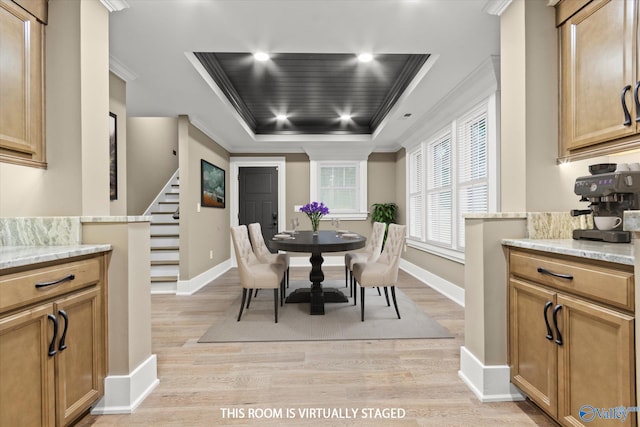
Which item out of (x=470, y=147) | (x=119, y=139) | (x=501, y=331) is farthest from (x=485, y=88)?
(x=119, y=139)

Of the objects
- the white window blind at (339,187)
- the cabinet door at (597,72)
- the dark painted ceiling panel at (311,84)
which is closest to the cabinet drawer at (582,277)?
the cabinet door at (597,72)

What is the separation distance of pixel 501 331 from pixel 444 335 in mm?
928

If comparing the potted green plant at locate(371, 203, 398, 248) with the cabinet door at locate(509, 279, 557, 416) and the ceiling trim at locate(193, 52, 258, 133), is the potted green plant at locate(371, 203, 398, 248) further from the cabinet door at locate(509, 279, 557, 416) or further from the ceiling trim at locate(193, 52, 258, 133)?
the cabinet door at locate(509, 279, 557, 416)

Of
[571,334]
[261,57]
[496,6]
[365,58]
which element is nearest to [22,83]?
[261,57]

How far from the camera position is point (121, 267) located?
171cm

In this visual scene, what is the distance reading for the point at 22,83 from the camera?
5.27 ft

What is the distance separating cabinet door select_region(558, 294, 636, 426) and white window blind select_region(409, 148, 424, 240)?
357cm

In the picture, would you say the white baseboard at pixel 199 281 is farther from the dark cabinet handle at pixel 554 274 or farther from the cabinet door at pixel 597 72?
the cabinet door at pixel 597 72

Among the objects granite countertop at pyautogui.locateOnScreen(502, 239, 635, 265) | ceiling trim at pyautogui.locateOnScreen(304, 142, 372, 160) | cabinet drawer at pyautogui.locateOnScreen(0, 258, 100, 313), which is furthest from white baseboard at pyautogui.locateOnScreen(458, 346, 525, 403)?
ceiling trim at pyautogui.locateOnScreen(304, 142, 372, 160)

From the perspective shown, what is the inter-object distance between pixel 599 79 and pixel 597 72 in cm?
4

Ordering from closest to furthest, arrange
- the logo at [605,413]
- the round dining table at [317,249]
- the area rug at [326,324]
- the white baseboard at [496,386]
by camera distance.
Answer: the logo at [605,413] < the white baseboard at [496,386] < the area rug at [326,324] < the round dining table at [317,249]

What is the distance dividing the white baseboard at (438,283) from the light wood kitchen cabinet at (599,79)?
2.25 metres

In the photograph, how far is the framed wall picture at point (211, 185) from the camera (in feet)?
15.7

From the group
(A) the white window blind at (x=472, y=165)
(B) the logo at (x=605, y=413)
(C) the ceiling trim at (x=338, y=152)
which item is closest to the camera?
(B) the logo at (x=605, y=413)
